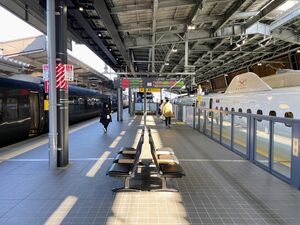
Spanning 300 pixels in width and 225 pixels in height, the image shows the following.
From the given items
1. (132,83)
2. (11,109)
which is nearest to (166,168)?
(11,109)

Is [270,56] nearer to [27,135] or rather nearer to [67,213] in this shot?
[27,135]

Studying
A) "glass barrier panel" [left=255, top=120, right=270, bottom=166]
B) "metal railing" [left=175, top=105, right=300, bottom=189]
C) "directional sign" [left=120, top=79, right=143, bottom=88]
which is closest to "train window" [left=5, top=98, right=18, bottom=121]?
"directional sign" [left=120, top=79, right=143, bottom=88]

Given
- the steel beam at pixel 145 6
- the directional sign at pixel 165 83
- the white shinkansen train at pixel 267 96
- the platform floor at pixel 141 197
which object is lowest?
the platform floor at pixel 141 197

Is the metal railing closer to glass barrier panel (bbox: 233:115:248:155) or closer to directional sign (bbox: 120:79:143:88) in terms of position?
glass barrier panel (bbox: 233:115:248:155)

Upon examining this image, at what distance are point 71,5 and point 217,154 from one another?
5560 millimetres

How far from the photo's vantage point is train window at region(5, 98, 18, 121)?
29.8ft

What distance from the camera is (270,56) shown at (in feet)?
67.9

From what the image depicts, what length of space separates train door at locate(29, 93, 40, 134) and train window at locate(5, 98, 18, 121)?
4.13 ft

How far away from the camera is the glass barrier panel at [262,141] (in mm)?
6074

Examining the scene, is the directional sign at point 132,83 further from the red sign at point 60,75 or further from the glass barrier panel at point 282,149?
the glass barrier panel at point 282,149

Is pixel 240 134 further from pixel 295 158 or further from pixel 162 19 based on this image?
pixel 162 19

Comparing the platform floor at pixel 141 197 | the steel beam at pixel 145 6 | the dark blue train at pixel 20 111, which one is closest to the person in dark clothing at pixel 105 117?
the dark blue train at pixel 20 111

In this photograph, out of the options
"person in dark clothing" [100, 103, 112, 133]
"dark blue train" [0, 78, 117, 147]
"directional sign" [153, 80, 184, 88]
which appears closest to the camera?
"dark blue train" [0, 78, 117, 147]

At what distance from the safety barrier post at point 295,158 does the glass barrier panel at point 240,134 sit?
222 centimetres
